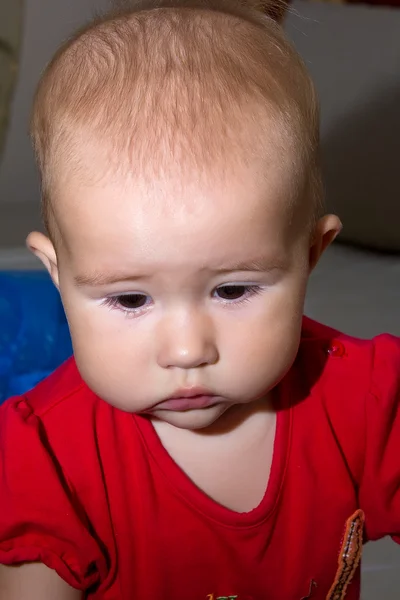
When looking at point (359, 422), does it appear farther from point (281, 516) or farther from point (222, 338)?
point (222, 338)

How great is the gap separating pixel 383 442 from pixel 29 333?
0.61m

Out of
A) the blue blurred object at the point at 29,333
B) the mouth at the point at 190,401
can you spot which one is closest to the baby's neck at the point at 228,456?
the mouth at the point at 190,401

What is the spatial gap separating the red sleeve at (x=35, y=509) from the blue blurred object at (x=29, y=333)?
0.47m

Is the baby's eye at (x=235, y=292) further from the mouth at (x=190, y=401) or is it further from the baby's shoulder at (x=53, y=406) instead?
the baby's shoulder at (x=53, y=406)

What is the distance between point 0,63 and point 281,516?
1.25 metres

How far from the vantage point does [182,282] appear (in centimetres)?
52

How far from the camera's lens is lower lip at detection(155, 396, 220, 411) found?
22.3 inches

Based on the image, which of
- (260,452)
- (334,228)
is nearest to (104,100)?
(334,228)

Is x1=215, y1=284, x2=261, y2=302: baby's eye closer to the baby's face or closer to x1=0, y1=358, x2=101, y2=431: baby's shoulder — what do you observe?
the baby's face

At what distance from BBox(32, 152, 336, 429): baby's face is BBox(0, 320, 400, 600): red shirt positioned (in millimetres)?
98

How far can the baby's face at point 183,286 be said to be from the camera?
50cm

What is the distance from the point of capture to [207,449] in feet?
2.26

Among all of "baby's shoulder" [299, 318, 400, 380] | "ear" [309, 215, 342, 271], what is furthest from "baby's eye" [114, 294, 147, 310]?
"baby's shoulder" [299, 318, 400, 380]

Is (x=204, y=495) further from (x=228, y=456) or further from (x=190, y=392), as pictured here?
(x=190, y=392)
